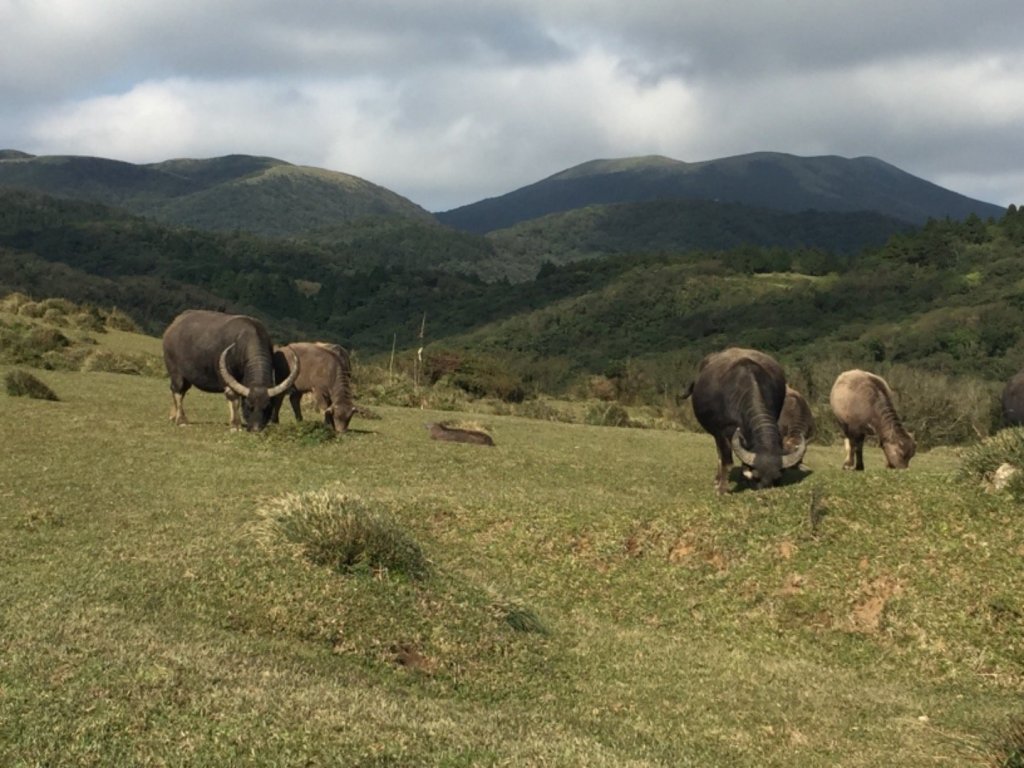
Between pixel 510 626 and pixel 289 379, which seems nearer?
pixel 510 626

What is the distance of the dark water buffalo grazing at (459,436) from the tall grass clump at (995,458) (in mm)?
12582

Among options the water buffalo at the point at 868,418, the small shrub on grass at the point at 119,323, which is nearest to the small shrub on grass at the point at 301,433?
the water buffalo at the point at 868,418

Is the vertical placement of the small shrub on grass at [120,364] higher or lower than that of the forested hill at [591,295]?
lower

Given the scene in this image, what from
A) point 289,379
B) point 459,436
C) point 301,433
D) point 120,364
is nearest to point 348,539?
point 301,433

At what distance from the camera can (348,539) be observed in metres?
10.6

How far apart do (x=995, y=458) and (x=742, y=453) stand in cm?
423

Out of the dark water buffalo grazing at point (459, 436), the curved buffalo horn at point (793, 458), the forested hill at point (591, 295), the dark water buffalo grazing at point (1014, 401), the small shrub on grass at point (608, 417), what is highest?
the forested hill at point (591, 295)

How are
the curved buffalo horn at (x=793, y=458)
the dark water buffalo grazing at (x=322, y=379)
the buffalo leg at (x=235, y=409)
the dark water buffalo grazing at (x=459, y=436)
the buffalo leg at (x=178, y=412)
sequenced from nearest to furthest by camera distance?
1. the curved buffalo horn at (x=793, y=458)
2. the buffalo leg at (x=235, y=409)
3. the buffalo leg at (x=178, y=412)
4. the dark water buffalo grazing at (x=322, y=379)
5. the dark water buffalo grazing at (x=459, y=436)

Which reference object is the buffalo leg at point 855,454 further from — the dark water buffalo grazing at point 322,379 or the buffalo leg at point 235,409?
the buffalo leg at point 235,409

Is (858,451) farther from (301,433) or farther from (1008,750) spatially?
→ (1008,750)

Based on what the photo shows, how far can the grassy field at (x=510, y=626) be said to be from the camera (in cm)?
662

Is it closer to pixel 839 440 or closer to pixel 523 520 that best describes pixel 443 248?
pixel 839 440

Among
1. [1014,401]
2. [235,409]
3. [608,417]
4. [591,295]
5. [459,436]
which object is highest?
[591,295]

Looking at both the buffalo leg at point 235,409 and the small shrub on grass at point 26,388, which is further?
the small shrub on grass at point 26,388
